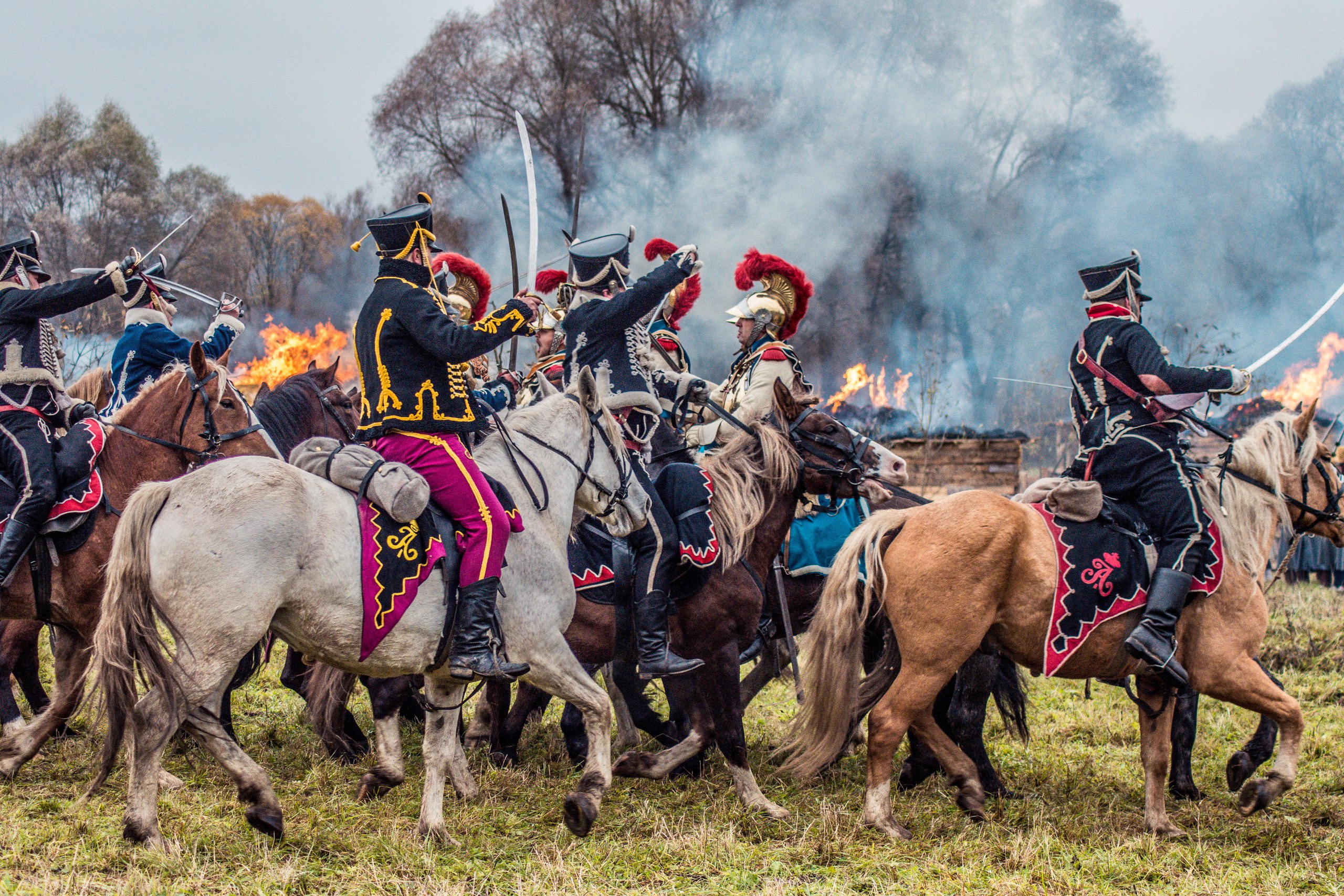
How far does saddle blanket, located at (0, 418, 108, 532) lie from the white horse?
1.44 metres

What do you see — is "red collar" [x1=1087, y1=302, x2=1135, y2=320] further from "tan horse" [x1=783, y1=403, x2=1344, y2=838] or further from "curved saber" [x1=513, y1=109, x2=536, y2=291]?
"curved saber" [x1=513, y1=109, x2=536, y2=291]

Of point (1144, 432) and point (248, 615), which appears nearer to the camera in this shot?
point (248, 615)

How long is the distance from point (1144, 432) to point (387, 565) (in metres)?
3.93

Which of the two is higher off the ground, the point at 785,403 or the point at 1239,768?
the point at 785,403

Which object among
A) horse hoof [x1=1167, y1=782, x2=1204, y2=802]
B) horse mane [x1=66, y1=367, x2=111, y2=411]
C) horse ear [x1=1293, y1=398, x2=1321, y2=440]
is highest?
horse ear [x1=1293, y1=398, x2=1321, y2=440]

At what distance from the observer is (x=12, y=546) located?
5.54 metres

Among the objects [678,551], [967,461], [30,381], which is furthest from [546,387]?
[967,461]

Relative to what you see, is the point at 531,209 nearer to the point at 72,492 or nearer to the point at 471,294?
the point at 72,492

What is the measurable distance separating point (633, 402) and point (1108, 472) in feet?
8.51

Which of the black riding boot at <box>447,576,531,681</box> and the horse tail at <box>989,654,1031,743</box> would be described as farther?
the horse tail at <box>989,654,1031,743</box>

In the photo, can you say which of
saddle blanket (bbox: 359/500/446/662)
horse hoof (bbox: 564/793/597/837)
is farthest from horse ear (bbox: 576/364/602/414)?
horse hoof (bbox: 564/793/597/837)

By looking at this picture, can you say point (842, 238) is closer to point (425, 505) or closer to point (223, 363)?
point (223, 363)

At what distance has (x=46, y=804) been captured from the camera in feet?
17.5

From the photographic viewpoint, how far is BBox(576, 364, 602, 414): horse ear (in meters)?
5.52
